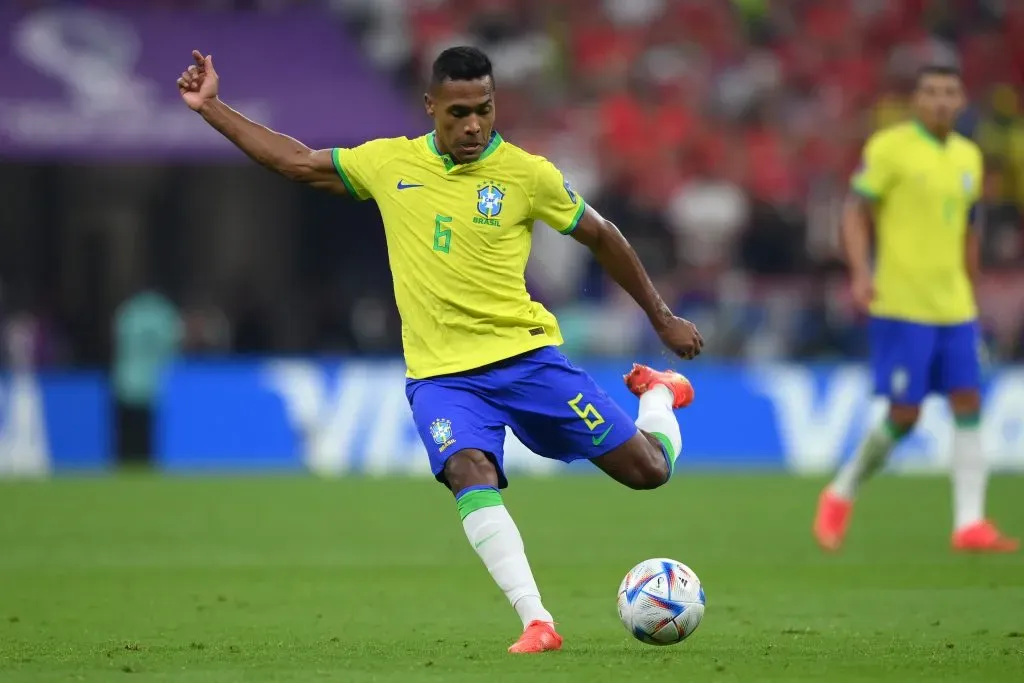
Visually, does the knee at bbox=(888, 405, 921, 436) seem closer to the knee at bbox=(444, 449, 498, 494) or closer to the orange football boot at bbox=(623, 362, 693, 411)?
the orange football boot at bbox=(623, 362, 693, 411)

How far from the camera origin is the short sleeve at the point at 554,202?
23.4 feet

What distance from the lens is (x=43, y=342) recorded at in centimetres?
2253

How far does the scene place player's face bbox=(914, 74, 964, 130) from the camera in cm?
1097

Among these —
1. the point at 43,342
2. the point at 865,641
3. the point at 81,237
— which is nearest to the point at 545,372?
the point at 865,641

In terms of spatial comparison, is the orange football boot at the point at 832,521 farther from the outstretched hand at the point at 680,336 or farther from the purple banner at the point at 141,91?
the purple banner at the point at 141,91

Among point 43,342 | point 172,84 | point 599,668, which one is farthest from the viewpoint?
point 43,342

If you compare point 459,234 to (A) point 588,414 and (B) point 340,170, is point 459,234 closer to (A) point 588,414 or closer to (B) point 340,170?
→ (B) point 340,170

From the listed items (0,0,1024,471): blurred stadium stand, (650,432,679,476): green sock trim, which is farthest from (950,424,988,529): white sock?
(0,0,1024,471): blurred stadium stand

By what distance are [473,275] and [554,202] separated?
46cm

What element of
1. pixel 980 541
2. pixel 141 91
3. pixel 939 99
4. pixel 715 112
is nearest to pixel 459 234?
pixel 939 99

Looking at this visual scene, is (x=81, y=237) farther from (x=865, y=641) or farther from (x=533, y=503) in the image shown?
(x=865, y=641)

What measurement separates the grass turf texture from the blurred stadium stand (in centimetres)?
439

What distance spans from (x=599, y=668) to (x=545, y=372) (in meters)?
1.32

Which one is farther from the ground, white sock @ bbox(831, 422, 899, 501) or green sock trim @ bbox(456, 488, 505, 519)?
green sock trim @ bbox(456, 488, 505, 519)
